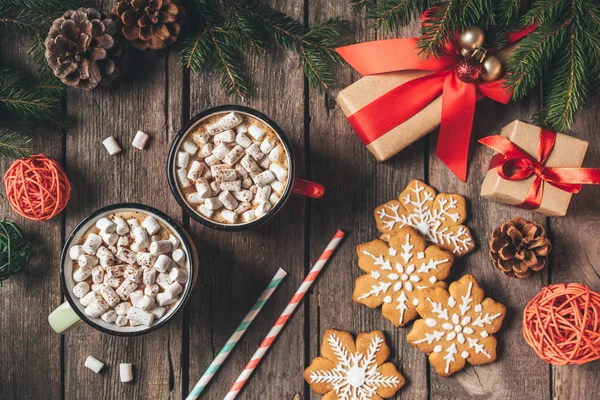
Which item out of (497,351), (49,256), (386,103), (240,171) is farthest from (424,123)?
(49,256)

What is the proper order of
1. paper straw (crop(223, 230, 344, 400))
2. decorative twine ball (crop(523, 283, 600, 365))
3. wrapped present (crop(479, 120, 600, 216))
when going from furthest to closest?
paper straw (crop(223, 230, 344, 400)), wrapped present (crop(479, 120, 600, 216)), decorative twine ball (crop(523, 283, 600, 365))

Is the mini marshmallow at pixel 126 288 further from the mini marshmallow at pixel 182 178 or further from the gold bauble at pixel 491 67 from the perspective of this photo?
the gold bauble at pixel 491 67

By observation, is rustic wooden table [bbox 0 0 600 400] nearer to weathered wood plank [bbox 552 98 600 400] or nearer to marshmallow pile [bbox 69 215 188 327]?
weathered wood plank [bbox 552 98 600 400]

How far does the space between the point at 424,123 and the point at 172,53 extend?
2.21ft

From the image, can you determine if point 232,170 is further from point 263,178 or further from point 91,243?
point 91,243

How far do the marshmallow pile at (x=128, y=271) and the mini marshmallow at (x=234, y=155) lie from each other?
0.21 meters

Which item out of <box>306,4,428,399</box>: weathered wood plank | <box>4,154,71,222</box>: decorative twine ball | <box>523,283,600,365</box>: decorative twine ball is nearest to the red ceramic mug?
<box>306,4,428,399</box>: weathered wood plank

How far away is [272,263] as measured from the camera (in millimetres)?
1558

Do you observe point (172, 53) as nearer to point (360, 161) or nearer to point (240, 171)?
point (240, 171)

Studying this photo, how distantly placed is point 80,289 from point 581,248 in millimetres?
1231

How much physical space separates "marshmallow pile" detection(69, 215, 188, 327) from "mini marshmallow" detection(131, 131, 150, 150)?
0.27 metres

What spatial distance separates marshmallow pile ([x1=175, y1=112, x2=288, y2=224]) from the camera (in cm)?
135

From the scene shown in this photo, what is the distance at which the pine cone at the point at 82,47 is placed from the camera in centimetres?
141

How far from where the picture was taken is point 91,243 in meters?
1.34
